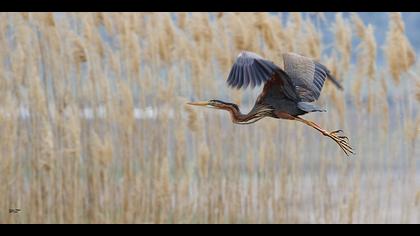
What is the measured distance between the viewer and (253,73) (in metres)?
1.30

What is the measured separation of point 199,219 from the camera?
10.1 ft

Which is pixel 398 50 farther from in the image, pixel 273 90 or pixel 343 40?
pixel 273 90

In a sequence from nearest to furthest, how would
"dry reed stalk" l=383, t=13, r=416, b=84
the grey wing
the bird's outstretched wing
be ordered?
the grey wing < the bird's outstretched wing < "dry reed stalk" l=383, t=13, r=416, b=84

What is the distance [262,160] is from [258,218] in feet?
0.96

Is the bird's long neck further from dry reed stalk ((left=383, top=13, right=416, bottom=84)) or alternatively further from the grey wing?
dry reed stalk ((left=383, top=13, right=416, bottom=84))

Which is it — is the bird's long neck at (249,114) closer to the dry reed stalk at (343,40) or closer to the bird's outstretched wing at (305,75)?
the bird's outstretched wing at (305,75)

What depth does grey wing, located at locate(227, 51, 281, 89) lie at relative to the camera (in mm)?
1292

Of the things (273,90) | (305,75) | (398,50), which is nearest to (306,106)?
(273,90)

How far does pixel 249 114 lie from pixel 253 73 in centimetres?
12

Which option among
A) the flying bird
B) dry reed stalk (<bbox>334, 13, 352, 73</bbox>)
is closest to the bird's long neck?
the flying bird

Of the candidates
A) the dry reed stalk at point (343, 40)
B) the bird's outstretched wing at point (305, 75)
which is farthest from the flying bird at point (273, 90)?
the dry reed stalk at point (343, 40)

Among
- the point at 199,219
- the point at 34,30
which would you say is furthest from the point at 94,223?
the point at 34,30

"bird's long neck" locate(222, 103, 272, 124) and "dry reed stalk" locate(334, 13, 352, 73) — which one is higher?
"dry reed stalk" locate(334, 13, 352, 73)
